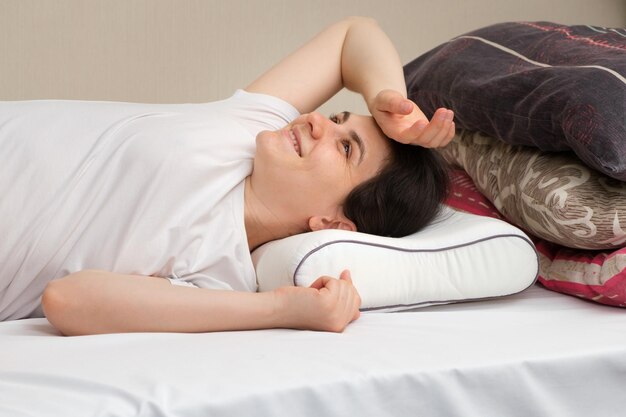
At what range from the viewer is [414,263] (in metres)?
1.40

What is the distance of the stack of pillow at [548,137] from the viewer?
4.47ft

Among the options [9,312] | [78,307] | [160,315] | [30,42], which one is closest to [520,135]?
[160,315]

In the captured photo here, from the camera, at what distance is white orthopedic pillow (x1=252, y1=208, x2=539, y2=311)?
1357mm

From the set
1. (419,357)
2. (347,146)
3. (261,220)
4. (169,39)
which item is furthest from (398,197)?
(169,39)

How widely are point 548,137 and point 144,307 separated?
2.50 feet

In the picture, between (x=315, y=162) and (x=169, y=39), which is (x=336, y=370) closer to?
(x=315, y=162)

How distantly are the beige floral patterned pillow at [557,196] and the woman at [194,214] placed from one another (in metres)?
0.14

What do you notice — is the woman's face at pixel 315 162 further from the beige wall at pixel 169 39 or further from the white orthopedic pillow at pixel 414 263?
the beige wall at pixel 169 39

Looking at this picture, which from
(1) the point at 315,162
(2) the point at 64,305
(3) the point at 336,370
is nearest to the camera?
(3) the point at 336,370

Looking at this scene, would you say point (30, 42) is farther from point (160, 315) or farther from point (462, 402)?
point (462, 402)

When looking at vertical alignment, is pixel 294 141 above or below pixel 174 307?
above

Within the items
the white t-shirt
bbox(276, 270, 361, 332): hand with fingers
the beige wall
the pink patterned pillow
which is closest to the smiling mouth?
the white t-shirt

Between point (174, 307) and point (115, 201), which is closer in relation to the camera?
point (174, 307)

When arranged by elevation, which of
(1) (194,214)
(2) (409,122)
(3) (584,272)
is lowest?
(3) (584,272)
